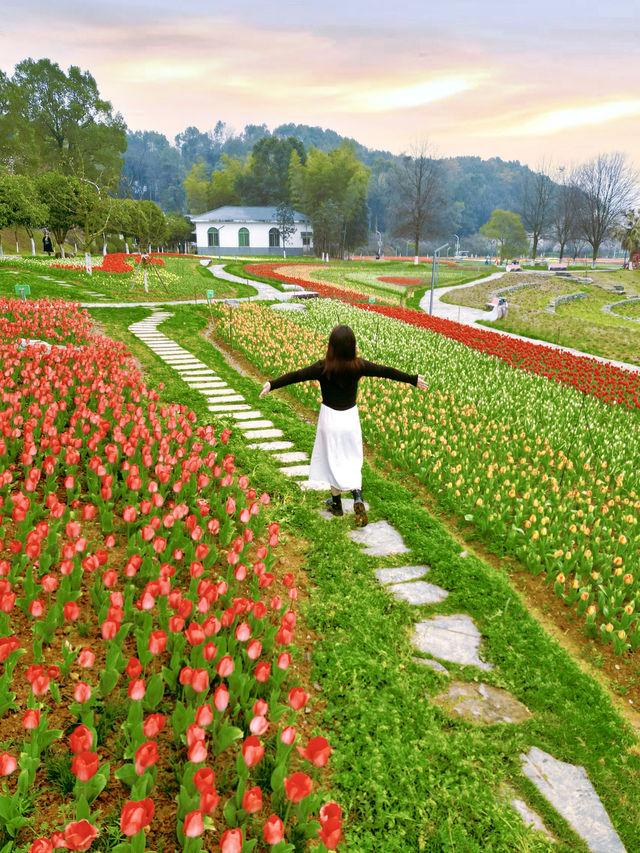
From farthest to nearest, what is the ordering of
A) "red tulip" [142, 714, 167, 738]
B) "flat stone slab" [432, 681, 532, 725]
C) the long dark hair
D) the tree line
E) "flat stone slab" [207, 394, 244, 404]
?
the tree line < "flat stone slab" [207, 394, 244, 404] < the long dark hair < "flat stone slab" [432, 681, 532, 725] < "red tulip" [142, 714, 167, 738]

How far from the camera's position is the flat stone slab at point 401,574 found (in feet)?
15.0

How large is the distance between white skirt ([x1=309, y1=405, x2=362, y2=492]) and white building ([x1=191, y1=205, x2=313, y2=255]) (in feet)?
212

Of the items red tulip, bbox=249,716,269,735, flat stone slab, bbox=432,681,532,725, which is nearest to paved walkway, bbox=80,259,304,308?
flat stone slab, bbox=432,681,532,725

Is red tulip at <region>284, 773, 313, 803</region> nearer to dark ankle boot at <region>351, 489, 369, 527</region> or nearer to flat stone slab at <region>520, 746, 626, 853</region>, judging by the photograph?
flat stone slab at <region>520, 746, 626, 853</region>

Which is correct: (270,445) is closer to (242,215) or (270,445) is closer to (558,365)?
(558,365)

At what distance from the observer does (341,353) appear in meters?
4.93

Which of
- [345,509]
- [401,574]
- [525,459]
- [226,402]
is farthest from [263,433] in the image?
[401,574]

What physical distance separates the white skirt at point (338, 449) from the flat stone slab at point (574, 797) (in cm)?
274

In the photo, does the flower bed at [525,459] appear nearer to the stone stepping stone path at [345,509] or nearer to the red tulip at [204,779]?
the stone stepping stone path at [345,509]

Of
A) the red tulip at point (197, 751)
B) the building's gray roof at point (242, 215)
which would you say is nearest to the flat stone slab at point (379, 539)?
the red tulip at point (197, 751)

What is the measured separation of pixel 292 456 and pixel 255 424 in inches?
51.8

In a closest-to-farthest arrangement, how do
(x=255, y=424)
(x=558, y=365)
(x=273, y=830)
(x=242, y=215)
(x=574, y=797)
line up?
(x=273, y=830), (x=574, y=797), (x=255, y=424), (x=558, y=365), (x=242, y=215)

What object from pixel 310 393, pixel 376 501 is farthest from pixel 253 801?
pixel 310 393

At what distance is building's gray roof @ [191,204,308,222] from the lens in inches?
2593
